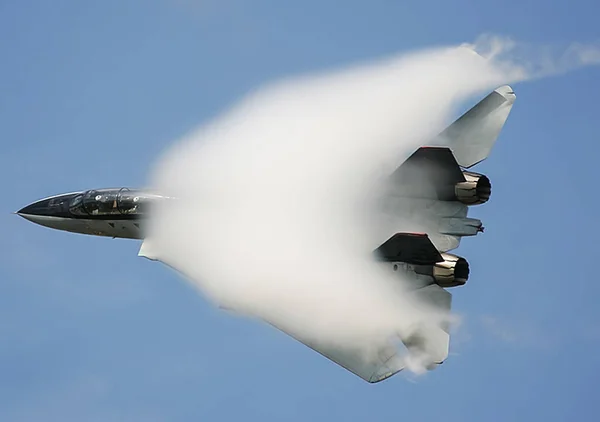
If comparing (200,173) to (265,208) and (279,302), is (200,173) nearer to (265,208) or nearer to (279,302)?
(265,208)

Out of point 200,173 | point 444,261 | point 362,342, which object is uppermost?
point 200,173

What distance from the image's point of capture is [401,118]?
31094 mm

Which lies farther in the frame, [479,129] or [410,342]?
[479,129]

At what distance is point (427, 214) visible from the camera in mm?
28734

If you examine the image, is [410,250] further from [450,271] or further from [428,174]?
[428,174]

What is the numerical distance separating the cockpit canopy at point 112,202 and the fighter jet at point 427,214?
27mm

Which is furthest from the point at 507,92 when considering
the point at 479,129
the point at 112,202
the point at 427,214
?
the point at 112,202

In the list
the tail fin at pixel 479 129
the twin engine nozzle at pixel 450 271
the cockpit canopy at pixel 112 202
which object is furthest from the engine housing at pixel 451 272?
the cockpit canopy at pixel 112 202

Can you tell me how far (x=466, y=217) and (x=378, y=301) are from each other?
10.2 ft

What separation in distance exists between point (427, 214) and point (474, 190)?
144 cm

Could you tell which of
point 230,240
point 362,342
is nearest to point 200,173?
point 230,240

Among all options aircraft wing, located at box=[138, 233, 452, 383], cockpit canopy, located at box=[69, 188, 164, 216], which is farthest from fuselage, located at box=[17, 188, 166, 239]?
aircraft wing, located at box=[138, 233, 452, 383]

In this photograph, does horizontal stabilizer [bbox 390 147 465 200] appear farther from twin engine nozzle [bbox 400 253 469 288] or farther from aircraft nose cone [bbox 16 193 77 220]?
aircraft nose cone [bbox 16 193 77 220]

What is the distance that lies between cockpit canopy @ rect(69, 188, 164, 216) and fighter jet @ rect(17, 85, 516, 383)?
1.1 inches
